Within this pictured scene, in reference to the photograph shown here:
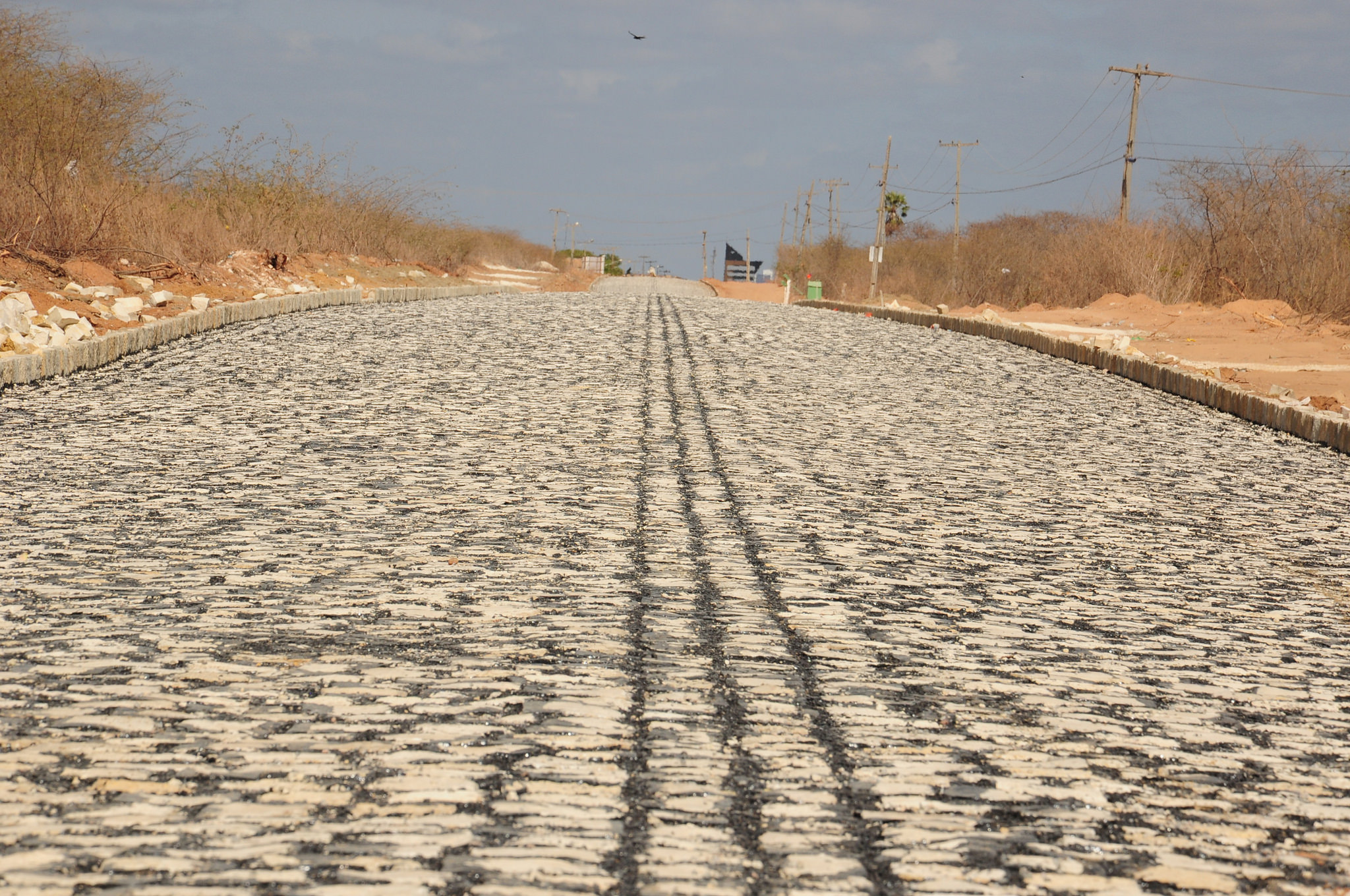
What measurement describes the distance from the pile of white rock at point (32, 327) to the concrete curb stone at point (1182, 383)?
9.87 m

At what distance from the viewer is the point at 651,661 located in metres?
3.49

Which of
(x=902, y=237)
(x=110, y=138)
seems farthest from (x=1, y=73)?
(x=902, y=237)

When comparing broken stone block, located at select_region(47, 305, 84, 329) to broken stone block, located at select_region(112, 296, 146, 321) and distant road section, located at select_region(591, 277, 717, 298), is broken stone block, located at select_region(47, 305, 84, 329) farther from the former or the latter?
distant road section, located at select_region(591, 277, 717, 298)

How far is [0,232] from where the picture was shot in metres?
13.6

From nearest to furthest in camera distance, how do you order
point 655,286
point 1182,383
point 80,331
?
point 80,331 → point 1182,383 → point 655,286

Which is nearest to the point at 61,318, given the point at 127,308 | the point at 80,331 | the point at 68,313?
the point at 68,313

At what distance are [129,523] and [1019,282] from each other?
44.2 metres

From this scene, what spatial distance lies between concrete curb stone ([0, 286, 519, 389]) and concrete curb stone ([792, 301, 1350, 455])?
902 cm

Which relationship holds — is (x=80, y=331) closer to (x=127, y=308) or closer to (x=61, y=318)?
(x=61, y=318)

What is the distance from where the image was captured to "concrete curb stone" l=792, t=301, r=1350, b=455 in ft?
29.3

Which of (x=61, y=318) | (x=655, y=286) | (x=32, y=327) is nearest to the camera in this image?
(x=32, y=327)

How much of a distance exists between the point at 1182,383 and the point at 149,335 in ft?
32.2

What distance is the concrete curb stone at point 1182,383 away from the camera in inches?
351

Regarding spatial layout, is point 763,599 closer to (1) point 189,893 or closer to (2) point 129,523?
(1) point 189,893
